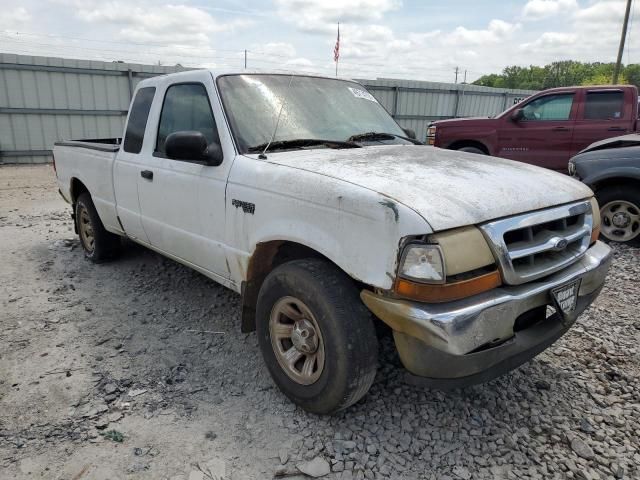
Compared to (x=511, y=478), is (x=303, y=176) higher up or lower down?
higher up

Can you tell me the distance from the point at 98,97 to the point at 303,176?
13.0m

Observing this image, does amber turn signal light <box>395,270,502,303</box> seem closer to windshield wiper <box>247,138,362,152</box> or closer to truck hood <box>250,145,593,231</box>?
truck hood <box>250,145,593,231</box>

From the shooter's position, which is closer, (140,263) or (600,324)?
(600,324)

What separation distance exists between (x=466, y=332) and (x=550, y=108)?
803 cm

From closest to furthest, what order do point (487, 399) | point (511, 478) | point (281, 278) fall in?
1. point (511, 478)
2. point (281, 278)
3. point (487, 399)

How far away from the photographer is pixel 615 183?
18.6 ft

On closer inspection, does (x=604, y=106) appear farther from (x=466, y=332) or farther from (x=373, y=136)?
(x=466, y=332)

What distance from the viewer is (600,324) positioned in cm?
380

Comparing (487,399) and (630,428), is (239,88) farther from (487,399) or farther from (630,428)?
(630,428)

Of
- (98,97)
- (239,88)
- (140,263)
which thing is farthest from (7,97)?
(239,88)

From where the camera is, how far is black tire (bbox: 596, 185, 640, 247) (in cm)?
551

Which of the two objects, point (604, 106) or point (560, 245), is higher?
point (604, 106)

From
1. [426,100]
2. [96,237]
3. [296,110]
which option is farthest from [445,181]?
[426,100]

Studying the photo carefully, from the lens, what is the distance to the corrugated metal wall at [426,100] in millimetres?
16953
